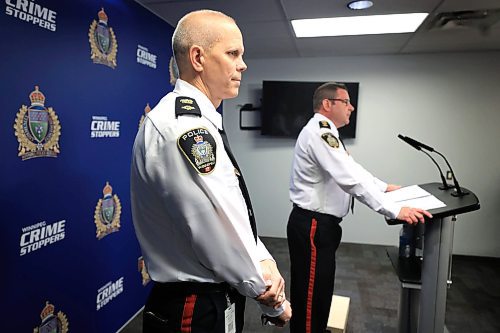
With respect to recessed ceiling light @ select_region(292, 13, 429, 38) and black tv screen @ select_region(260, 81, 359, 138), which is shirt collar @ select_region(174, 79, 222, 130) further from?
black tv screen @ select_region(260, 81, 359, 138)

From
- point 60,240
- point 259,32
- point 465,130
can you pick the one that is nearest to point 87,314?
point 60,240

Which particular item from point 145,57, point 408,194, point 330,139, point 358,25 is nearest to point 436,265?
point 408,194

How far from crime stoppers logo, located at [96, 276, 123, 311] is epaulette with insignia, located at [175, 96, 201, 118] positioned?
168cm

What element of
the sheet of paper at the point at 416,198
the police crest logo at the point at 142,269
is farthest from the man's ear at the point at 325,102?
the police crest logo at the point at 142,269

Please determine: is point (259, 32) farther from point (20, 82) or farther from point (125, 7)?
point (20, 82)

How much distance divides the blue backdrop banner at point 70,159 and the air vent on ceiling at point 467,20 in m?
2.28

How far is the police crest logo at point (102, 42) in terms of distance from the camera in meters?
1.96

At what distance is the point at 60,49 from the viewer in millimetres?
1717

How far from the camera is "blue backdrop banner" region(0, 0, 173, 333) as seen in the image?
4.90 ft

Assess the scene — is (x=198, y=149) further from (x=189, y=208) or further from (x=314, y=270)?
(x=314, y=270)

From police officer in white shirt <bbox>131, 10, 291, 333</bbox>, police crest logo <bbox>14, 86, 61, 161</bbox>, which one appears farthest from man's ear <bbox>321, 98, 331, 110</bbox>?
police crest logo <bbox>14, 86, 61, 161</bbox>

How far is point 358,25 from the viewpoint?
292 cm

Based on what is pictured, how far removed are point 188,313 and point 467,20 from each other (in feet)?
9.87

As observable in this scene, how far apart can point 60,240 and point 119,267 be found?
0.65 meters
